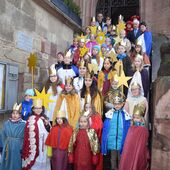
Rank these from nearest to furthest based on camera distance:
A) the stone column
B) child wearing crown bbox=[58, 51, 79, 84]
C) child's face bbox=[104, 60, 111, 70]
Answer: the stone column
child's face bbox=[104, 60, 111, 70]
child wearing crown bbox=[58, 51, 79, 84]

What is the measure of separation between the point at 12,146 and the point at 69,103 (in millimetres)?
1425

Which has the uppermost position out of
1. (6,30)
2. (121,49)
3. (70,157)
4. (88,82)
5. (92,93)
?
(6,30)

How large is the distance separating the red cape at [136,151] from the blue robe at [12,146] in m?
1.64

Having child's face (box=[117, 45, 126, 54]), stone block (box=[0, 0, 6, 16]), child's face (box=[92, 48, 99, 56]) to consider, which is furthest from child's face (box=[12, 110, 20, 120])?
child's face (box=[92, 48, 99, 56])

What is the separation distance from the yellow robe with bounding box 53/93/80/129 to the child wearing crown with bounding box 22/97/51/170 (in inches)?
30.1

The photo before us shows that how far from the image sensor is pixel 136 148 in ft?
16.2

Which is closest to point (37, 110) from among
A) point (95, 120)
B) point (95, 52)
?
point (95, 120)

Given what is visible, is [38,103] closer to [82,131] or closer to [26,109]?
[26,109]

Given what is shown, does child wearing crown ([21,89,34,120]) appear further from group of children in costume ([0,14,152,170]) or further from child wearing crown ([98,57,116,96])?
child wearing crown ([98,57,116,96])

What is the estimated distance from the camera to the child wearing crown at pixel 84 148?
516 centimetres

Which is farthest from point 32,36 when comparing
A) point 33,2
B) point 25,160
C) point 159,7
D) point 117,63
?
point 159,7

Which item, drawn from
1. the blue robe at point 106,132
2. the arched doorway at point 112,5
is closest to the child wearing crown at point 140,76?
the blue robe at point 106,132

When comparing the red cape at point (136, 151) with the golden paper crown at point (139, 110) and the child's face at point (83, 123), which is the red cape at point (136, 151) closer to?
the golden paper crown at point (139, 110)

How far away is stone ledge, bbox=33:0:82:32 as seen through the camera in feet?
29.9
